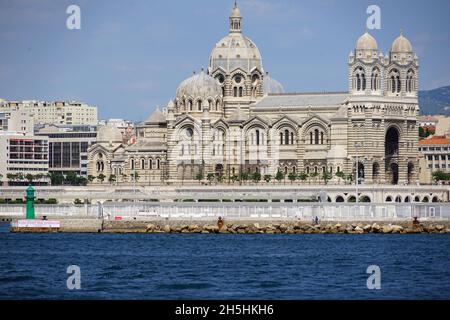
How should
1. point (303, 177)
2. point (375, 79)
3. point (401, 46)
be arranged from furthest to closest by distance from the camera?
point (401, 46)
point (375, 79)
point (303, 177)

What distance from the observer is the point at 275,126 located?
498ft

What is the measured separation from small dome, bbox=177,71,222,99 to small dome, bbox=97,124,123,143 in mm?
11785

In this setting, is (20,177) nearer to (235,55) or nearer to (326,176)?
(235,55)

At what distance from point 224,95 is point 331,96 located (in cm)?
1158

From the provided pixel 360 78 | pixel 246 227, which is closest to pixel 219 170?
pixel 360 78

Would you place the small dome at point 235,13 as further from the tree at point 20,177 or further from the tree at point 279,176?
the tree at point 20,177

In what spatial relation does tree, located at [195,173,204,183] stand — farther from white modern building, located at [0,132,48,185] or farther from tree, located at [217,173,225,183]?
white modern building, located at [0,132,48,185]

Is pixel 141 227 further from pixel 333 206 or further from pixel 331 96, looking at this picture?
pixel 331 96

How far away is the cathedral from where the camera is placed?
5797 inches

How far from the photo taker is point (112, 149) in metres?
164

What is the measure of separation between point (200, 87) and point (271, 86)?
40.2 ft

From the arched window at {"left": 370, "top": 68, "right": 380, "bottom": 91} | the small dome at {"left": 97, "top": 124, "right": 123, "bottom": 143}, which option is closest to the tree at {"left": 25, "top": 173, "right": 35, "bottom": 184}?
the small dome at {"left": 97, "top": 124, "right": 123, "bottom": 143}
